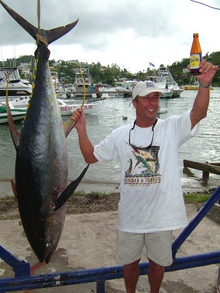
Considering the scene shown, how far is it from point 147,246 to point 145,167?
1.85 feet

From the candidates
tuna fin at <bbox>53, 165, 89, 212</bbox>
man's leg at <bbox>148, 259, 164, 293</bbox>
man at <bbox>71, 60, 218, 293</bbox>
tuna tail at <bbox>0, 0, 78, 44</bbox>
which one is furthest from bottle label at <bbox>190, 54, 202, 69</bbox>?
man's leg at <bbox>148, 259, 164, 293</bbox>

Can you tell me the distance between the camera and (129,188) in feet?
7.10

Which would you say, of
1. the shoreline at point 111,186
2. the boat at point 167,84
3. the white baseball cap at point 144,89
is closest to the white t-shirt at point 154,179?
the white baseball cap at point 144,89

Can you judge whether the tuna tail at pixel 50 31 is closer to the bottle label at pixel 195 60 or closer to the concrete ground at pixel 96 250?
the bottle label at pixel 195 60

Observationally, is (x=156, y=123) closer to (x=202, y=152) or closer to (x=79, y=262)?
(x=79, y=262)

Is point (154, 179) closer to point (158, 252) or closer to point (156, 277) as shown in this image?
point (158, 252)

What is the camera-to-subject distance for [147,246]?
2.19 m

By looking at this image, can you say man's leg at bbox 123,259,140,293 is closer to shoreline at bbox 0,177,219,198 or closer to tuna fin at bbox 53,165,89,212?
tuna fin at bbox 53,165,89,212

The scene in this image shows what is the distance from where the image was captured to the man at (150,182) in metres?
2.12

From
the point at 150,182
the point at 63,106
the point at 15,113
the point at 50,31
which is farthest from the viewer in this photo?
the point at 63,106

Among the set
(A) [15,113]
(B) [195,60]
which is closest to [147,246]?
(B) [195,60]

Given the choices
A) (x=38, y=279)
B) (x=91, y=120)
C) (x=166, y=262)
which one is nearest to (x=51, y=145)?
(x=38, y=279)

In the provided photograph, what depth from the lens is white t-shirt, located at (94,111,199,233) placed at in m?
2.12

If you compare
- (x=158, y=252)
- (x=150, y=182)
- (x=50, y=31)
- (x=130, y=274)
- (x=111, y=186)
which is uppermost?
(x=50, y=31)
